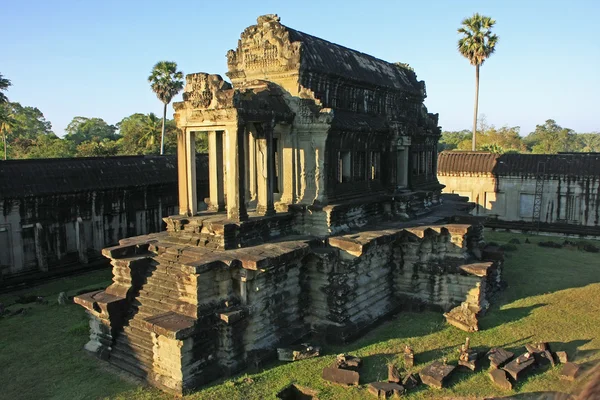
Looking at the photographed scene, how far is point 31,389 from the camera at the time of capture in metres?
10.1

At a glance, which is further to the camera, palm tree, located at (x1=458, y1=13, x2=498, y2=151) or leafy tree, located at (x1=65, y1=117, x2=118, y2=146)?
leafy tree, located at (x1=65, y1=117, x2=118, y2=146)

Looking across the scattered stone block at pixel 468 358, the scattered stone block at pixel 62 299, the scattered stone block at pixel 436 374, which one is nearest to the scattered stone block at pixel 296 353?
the scattered stone block at pixel 436 374

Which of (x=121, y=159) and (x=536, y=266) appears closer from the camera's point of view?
(x=536, y=266)

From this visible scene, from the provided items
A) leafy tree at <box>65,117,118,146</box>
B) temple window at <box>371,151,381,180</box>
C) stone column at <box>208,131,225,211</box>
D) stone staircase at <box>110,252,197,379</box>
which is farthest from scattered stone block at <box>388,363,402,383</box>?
leafy tree at <box>65,117,118,146</box>

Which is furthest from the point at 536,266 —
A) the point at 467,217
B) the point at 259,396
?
the point at 259,396

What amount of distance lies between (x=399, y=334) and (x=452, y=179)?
777 inches

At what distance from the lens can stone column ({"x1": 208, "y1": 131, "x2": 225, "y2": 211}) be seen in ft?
44.3

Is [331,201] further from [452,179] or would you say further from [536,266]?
[452,179]

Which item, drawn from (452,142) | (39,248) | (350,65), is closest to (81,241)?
(39,248)

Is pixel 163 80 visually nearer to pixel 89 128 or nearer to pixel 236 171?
pixel 236 171

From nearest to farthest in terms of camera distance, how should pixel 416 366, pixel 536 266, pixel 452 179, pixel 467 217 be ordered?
pixel 416 366 → pixel 467 217 → pixel 536 266 → pixel 452 179

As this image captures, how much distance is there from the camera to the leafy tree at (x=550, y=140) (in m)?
77.4

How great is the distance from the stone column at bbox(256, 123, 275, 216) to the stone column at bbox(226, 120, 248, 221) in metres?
0.89

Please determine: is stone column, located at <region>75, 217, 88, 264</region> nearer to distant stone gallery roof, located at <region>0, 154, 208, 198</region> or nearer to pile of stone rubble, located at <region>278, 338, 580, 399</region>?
distant stone gallery roof, located at <region>0, 154, 208, 198</region>
